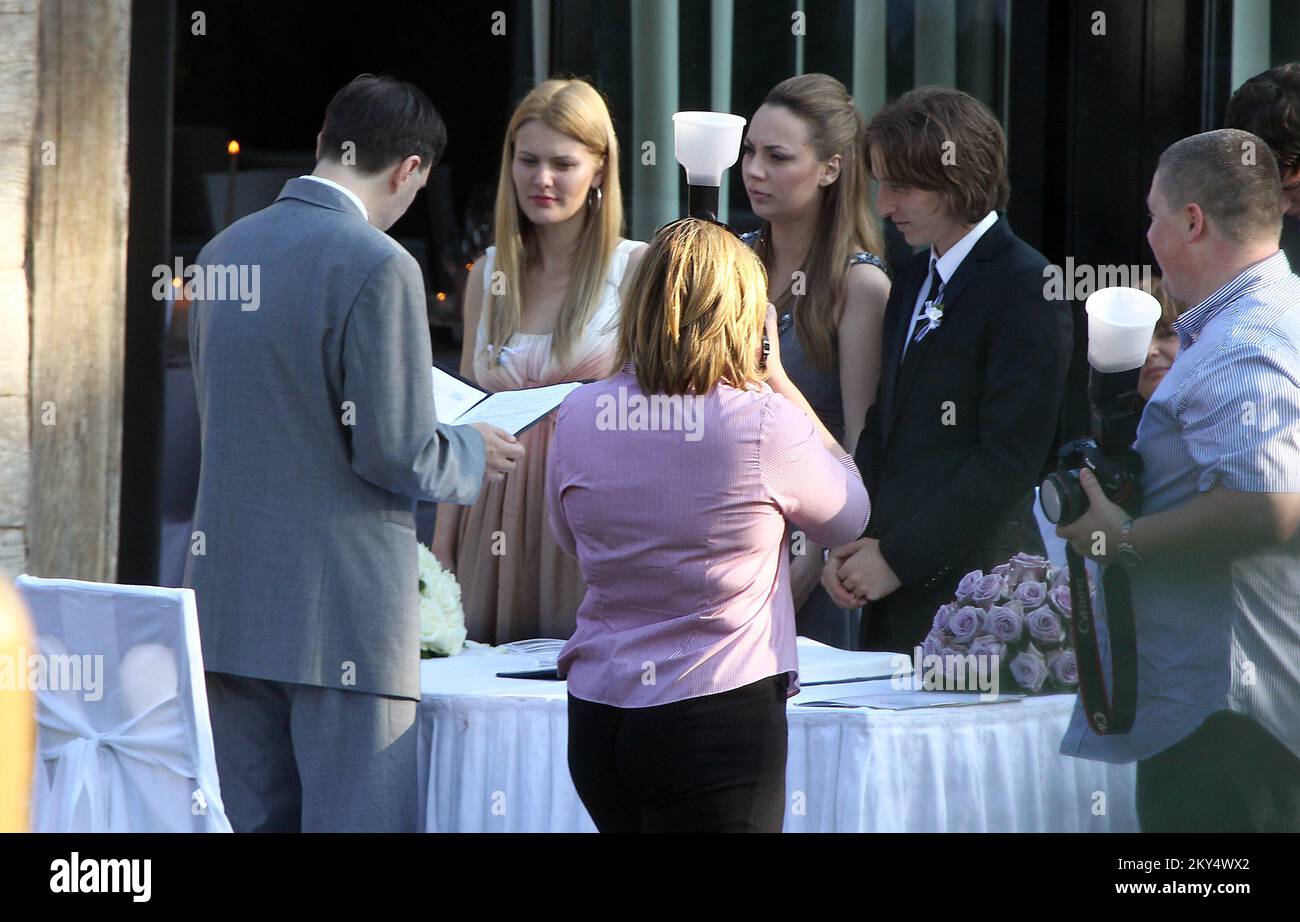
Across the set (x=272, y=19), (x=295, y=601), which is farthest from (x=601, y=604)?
(x=272, y=19)

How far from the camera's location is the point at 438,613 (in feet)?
9.46

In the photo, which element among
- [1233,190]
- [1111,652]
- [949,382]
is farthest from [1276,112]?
[1111,652]

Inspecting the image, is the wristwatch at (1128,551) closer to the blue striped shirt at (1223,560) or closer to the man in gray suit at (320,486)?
the blue striped shirt at (1223,560)

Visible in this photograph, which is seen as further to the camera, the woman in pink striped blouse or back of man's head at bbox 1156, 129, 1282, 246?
back of man's head at bbox 1156, 129, 1282, 246

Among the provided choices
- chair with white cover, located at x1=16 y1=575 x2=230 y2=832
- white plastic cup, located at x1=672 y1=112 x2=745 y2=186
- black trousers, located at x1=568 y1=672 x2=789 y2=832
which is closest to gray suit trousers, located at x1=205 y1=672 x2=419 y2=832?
chair with white cover, located at x1=16 y1=575 x2=230 y2=832

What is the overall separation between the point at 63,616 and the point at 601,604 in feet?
3.07

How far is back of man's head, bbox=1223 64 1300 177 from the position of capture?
9.14ft

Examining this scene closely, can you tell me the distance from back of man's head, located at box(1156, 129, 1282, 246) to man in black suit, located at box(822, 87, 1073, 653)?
447 millimetres

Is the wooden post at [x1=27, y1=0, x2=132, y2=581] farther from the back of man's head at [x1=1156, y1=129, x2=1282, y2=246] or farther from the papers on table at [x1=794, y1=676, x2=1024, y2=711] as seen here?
the back of man's head at [x1=1156, y1=129, x2=1282, y2=246]

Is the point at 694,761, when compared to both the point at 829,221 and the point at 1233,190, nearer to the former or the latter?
the point at 1233,190

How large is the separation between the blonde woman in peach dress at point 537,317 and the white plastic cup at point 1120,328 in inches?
42.5

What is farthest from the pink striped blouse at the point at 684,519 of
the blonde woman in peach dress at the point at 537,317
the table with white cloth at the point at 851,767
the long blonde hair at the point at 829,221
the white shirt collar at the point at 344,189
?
the long blonde hair at the point at 829,221

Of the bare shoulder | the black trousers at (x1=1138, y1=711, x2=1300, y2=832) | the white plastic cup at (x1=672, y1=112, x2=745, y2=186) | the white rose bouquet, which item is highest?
the white plastic cup at (x1=672, y1=112, x2=745, y2=186)
